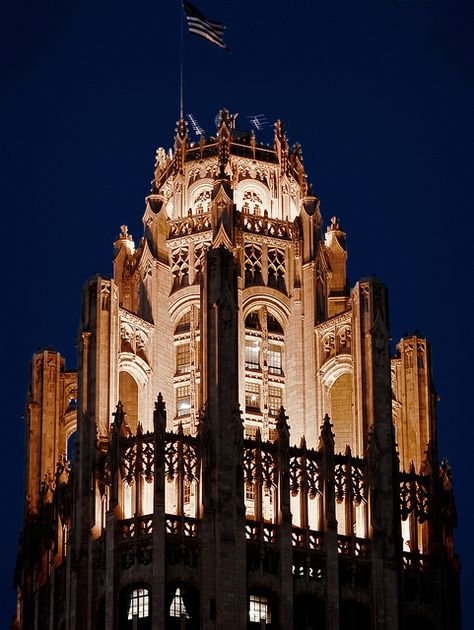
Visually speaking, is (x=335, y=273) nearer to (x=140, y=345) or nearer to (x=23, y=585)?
(x=140, y=345)

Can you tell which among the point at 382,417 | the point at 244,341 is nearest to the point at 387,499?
the point at 382,417

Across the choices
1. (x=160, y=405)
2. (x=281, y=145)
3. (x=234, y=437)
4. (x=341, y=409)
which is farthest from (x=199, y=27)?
(x=234, y=437)

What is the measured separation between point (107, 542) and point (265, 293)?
1831 cm

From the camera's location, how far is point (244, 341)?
124 meters

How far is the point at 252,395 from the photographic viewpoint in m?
123

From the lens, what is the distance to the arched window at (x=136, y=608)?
111 metres

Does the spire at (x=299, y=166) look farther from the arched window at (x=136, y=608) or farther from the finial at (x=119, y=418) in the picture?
the arched window at (x=136, y=608)

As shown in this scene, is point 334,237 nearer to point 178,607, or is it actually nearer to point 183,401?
point 183,401

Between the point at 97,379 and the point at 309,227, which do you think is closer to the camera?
the point at 97,379

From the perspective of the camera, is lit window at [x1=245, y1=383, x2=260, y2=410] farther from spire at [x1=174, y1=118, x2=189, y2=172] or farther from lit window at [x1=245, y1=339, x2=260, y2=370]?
spire at [x1=174, y1=118, x2=189, y2=172]

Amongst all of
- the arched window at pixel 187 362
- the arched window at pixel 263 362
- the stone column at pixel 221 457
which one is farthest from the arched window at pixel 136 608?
the arched window at pixel 263 362

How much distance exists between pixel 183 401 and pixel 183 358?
2337 millimetres

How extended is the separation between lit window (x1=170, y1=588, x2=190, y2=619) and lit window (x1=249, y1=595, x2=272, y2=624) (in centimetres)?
308

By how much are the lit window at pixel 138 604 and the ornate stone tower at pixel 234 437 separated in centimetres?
12
